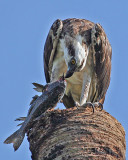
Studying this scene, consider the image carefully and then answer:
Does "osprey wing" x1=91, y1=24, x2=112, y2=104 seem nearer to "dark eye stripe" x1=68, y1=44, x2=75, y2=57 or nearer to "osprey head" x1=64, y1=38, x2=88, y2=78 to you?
"osprey head" x1=64, y1=38, x2=88, y2=78

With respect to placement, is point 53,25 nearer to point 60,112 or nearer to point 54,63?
point 54,63

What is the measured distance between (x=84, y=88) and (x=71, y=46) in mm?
1045

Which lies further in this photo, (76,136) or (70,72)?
(70,72)

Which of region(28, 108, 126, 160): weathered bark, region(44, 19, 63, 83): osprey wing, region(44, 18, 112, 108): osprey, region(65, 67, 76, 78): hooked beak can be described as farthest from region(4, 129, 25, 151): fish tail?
region(44, 19, 63, 83): osprey wing

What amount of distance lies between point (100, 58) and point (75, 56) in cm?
86

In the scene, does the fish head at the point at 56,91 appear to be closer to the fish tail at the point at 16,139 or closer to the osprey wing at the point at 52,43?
the fish tail at the point at 16,139

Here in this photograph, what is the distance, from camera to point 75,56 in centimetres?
1028

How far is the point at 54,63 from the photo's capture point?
1098cm

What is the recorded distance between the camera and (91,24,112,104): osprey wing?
10875mm

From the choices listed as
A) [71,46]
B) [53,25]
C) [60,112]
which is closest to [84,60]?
[71,46]

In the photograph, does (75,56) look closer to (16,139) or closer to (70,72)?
(70,72)

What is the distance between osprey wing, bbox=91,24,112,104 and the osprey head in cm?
36

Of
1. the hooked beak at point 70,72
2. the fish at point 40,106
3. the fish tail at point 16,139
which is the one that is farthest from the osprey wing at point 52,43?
the fish tail at point 16,139

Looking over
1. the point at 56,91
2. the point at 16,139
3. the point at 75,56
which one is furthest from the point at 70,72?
the point at 16,139
